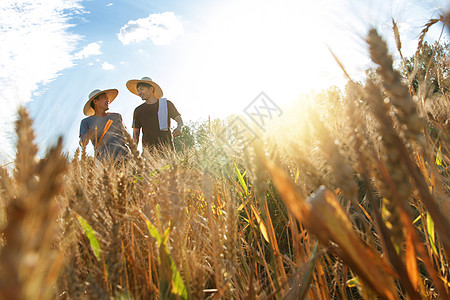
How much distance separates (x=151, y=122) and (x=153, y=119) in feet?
0.21

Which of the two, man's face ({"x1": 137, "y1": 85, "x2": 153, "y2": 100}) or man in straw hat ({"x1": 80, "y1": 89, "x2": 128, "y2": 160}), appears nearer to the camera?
man in straw hat ({"x1": 80, "y1": 89, "x2": 128, "y2": 160})

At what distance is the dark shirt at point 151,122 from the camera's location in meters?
4.77

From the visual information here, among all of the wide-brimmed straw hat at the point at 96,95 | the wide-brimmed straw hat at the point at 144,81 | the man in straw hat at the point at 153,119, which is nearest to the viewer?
the man in straw hat at the point at 153,119

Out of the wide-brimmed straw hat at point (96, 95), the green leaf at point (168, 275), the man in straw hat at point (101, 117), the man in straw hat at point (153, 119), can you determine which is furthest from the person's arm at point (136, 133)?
the green leaf at point (168, 275)

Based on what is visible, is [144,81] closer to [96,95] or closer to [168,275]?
[96,95]

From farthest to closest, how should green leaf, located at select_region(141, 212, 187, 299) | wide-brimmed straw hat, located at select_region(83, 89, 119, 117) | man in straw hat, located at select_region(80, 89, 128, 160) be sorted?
wide-brimmed straw hat, located at select_region(83, 89, 119, 117) → man in straw hat, located at select_region(80, 89, 128, 160) → green leaf, located at select_region(141, 212, 187, 299)

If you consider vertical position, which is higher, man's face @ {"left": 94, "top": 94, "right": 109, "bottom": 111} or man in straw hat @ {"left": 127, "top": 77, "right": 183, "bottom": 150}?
man's face @ {"left": 94, "top": 94, "right": 109, "bottom": 111}

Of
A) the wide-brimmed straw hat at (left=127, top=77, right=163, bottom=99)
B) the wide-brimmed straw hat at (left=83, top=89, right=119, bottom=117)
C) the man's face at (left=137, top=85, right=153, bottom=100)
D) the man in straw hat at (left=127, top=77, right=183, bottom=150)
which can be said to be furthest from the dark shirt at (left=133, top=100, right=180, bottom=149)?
the wide-brimmed straw hat at (left=83, top=89, right=119, bottom=117)

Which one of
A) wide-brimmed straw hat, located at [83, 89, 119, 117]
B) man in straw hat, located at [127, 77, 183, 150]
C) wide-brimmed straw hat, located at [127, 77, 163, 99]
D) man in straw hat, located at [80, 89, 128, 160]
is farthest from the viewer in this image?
wide-brimmed straw hat, located at [127, 77, 163, 99]

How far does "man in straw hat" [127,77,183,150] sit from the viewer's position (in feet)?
15.4

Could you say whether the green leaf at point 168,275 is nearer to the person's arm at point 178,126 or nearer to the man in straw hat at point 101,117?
the man in straw hat at point 101,117

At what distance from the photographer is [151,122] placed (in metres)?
4.77

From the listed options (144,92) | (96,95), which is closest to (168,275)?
(144,92)

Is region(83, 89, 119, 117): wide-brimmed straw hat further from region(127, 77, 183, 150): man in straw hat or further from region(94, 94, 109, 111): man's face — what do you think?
region(127, 77, 183, 150): man in straw hat
